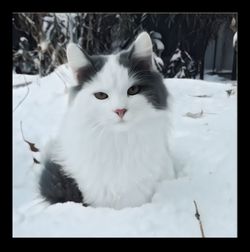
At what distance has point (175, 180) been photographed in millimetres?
1718

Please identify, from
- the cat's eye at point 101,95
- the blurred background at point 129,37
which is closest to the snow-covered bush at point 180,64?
the blurred background at point 129,37

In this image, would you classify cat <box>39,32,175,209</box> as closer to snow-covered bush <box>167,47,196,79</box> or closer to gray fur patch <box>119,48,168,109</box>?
gray fur patch <box>119,48,168,109</box>

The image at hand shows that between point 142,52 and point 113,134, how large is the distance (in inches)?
14.6

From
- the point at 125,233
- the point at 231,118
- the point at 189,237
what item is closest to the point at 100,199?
the point at 125,233

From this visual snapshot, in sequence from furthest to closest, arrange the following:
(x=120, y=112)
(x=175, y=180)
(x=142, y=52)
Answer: (x=175, y=180) → (x=142, y=52) → (x=120, y=112)

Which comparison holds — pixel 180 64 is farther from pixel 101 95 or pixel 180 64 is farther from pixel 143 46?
pixel 101 95

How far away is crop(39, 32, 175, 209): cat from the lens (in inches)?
60.0

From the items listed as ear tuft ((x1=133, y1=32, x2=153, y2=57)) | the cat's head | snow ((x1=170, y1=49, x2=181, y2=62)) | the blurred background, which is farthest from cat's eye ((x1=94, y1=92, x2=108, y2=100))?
snow ((x1=170, y1=49, x2=181, y2=62))

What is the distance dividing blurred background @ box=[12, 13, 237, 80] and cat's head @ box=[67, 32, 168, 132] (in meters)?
0.20

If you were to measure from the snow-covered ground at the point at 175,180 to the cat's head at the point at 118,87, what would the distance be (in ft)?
0.56

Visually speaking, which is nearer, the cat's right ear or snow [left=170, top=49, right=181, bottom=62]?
Result: the cat's right ear

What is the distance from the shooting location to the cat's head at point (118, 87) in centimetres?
150

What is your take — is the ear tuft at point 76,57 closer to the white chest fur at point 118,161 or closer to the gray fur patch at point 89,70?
the gray fur patch at point 89,70

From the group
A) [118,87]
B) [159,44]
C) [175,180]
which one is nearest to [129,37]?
[159,44]
